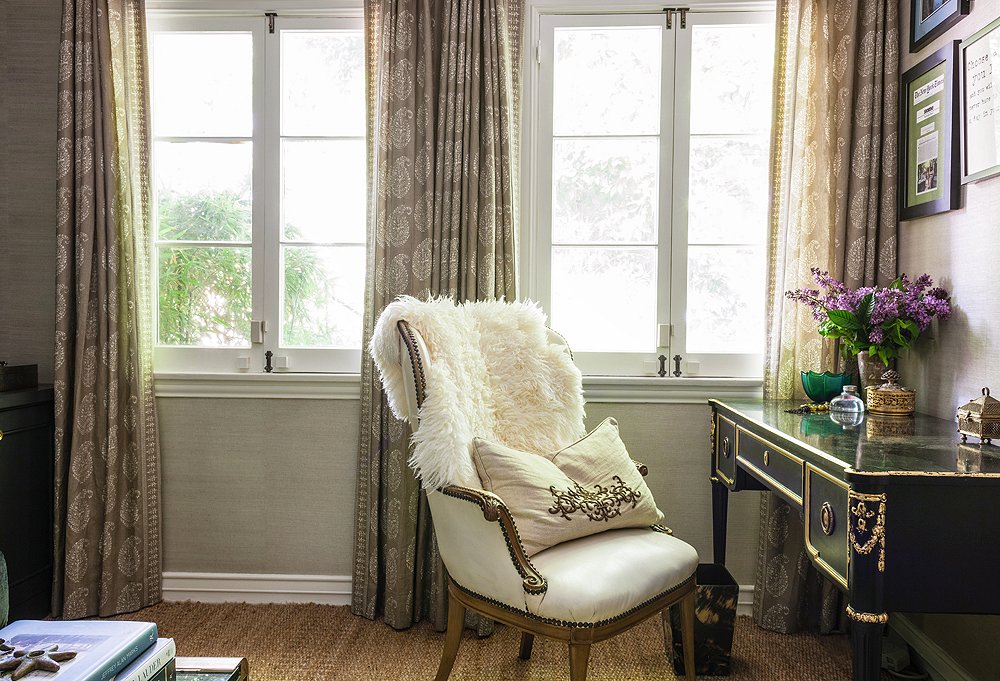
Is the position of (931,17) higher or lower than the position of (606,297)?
higher

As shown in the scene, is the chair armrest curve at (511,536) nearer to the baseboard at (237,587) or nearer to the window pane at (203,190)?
the baseboard at (237,587)

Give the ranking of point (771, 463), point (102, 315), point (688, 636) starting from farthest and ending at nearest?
point (102, 315), point (688, 636), point (771, 463)

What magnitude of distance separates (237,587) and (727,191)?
249cm

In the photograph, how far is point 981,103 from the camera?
197 centimetres

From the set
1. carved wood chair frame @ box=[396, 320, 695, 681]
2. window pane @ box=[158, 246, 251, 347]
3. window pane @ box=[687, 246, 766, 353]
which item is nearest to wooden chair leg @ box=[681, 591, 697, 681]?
carved wood chair frame @ box=[396, 320, 695, 681]

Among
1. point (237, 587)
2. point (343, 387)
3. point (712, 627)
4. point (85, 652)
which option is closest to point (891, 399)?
point (712, 627)

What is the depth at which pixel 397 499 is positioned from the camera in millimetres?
2557

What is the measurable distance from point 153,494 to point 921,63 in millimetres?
3147

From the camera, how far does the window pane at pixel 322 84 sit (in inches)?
108

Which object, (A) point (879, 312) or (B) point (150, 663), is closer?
(B) point (150, 663)

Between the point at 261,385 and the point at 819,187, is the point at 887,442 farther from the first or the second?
the point at 261,385

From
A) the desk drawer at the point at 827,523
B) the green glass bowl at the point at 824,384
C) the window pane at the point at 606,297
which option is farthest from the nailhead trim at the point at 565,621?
the window pane at the point at 606,297

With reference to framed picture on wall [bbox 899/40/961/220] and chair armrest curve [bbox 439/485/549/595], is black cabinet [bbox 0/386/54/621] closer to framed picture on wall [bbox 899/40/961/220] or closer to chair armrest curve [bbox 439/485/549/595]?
chair armrest curve [bbox 439/485/549/595]

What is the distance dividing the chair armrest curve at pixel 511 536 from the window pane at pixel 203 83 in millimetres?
1865
